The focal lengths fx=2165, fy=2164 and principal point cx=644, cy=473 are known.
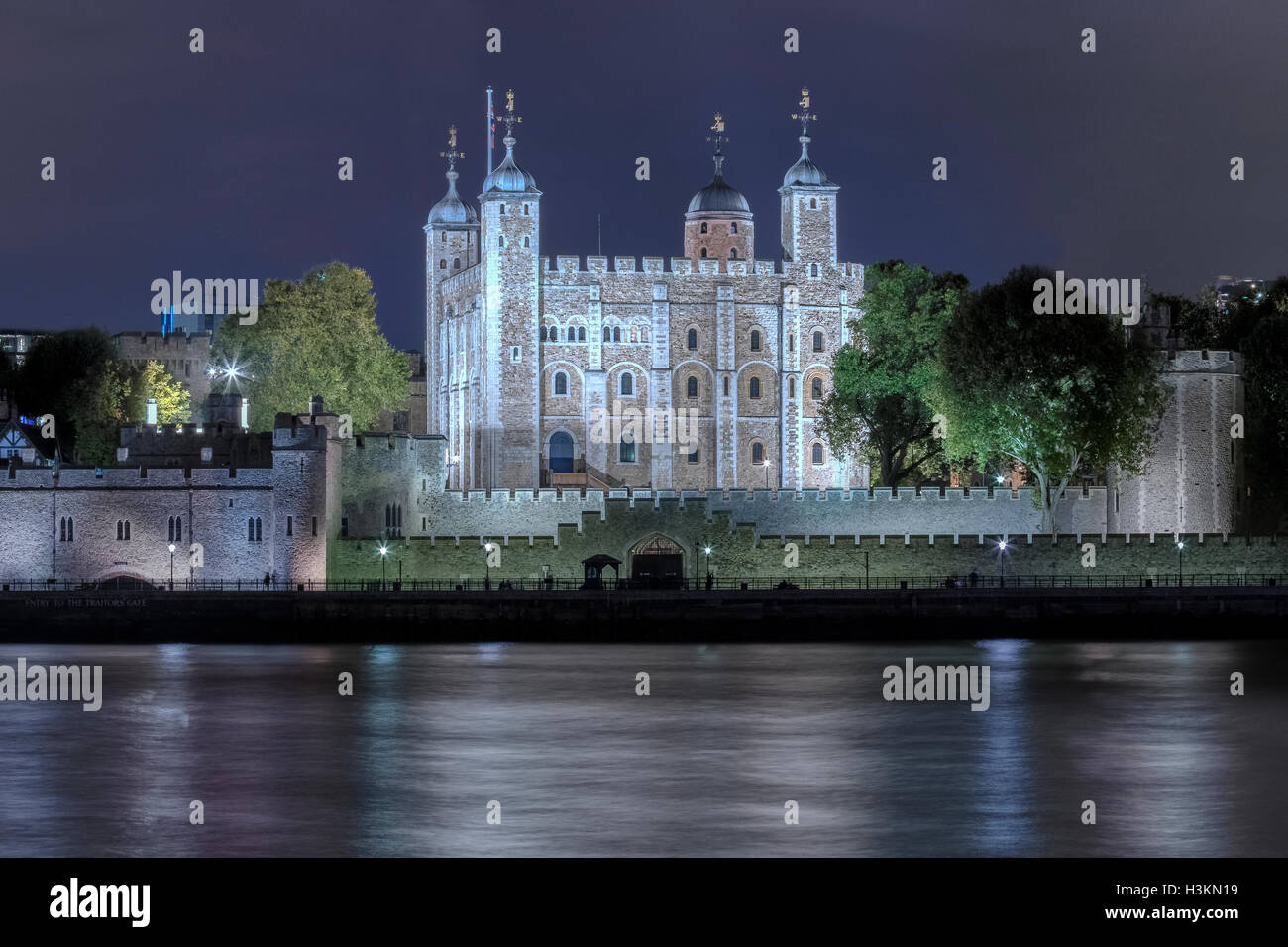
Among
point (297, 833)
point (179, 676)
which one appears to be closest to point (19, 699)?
point (179, 676)

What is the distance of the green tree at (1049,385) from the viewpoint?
195 ft

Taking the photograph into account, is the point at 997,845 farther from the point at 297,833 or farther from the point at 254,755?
the point at 254,755

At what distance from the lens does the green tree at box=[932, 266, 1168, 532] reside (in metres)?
59.5

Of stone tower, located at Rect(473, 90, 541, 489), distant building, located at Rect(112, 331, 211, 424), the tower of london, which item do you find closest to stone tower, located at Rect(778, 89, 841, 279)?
the tower of london

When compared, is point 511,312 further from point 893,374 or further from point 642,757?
point 642,757

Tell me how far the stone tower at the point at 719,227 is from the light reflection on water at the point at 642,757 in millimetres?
41662

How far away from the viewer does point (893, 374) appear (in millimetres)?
70562

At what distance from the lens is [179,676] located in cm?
4466
